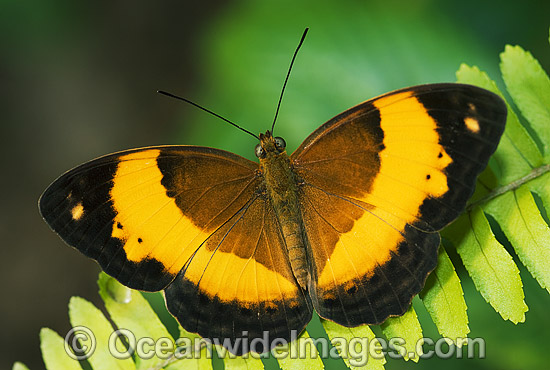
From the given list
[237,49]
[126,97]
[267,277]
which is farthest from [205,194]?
[126,97]

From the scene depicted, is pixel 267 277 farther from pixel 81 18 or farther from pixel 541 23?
pixel 81 18

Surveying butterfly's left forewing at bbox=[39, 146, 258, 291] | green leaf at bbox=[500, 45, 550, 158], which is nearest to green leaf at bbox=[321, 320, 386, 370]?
butterfly's left forewing at bbox=[39, 146, 258, 291]

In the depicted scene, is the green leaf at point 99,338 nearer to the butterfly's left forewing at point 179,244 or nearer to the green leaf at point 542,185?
the butterfly's left forewing at point 179,244

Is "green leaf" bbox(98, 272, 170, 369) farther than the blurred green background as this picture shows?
No

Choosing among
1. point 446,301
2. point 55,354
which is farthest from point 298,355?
point 55,354

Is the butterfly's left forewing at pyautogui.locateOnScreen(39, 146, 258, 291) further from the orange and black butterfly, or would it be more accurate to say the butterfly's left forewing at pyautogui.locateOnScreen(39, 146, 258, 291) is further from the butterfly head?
the butterfly head

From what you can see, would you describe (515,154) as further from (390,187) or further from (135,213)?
(135,213)

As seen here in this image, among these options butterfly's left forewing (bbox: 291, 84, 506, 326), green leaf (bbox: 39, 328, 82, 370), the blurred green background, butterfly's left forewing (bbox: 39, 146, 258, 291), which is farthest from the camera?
the blurred green background
